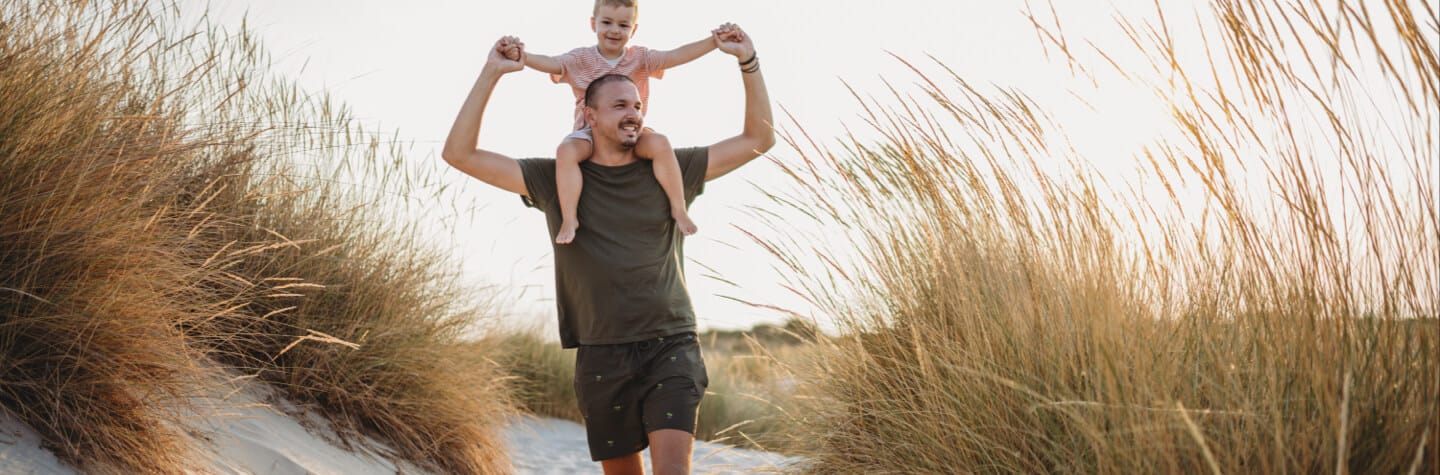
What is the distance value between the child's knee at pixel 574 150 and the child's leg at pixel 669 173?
0.17m

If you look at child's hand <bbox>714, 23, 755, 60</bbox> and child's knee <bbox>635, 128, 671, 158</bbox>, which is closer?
child's knee <bbox>635, 128, 671, 158</bbox>

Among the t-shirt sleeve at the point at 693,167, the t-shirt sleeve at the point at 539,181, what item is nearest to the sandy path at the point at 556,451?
the t-shirt sleeve at the point at 693,167

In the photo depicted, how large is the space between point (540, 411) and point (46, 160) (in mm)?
4222

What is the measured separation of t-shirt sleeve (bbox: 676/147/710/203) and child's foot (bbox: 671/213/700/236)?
0.43ft

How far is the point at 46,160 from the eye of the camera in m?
2.38

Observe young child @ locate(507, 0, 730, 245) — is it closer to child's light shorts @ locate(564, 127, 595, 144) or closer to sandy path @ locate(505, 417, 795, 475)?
child's light shorts @ locate(564, 127, 595, 144)

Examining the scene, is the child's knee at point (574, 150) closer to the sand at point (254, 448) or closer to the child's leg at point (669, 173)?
the child's leg at point (669, 173)

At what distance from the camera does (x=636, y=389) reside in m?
2.73

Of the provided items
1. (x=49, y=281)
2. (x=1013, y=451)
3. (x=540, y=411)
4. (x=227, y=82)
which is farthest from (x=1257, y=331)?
(x=540, y=411)

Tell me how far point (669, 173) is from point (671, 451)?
0.76 metres

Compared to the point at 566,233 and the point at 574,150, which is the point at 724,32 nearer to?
the point at 574,150

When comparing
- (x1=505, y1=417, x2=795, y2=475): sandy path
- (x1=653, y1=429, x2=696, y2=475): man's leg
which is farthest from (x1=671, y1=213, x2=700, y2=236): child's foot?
(x1=505, y1=417, x2=795, y2=475): sandy path

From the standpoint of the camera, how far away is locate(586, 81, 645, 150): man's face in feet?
9.25

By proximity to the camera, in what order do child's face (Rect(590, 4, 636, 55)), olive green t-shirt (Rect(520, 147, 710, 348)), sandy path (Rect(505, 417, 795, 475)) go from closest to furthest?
1. olive green t-shirt (Rect(520, 147, 710, 348))
2. child's face (Rect(590, 4, 636, 55))
3. sandy path (Rect(505, 417, 795, 475))
